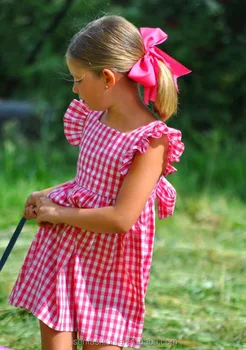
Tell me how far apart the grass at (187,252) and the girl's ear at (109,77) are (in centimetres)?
100

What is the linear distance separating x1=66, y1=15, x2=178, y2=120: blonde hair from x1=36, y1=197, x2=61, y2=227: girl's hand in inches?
13.9

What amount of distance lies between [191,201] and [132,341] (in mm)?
2440

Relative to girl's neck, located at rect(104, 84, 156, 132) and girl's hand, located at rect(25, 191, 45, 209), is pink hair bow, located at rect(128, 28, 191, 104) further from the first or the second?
girl's hand, located at rect(25, 191, 45, 209)

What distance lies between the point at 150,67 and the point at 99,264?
20.0 inches

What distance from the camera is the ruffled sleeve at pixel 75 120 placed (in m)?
2.23

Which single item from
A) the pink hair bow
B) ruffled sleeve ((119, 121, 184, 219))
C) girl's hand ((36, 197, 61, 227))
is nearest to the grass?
girl's hand ((36, 197, 61, 227))

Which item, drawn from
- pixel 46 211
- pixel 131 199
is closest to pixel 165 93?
pixel 131 199

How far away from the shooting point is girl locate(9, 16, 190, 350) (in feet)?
6.50

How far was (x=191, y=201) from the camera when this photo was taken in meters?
4.46

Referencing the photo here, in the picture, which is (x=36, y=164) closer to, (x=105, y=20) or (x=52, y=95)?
(x=52, y=95)

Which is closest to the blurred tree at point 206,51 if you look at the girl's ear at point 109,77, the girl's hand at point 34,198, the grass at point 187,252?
the grass at point 187,252

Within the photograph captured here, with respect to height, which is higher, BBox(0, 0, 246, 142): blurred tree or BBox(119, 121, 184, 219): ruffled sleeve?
BBox(0, 0, 246, 142): blurred tree

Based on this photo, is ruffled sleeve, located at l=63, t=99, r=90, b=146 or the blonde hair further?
ruffled sleeve, located at l=63, t=99, r=90, b=146

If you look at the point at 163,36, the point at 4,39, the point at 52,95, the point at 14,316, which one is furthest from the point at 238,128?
the point at 163,36
